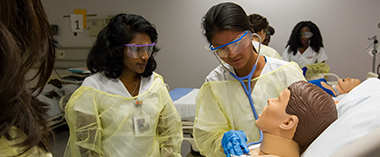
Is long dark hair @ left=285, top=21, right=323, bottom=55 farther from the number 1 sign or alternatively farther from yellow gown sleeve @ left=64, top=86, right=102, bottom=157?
Answer: the number 1 sign

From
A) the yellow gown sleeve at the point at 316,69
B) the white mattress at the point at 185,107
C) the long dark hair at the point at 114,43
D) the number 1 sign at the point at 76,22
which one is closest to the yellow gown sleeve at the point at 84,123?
the long dark hair at the point at 114,43

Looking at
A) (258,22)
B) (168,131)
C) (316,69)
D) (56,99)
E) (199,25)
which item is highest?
(258,22)

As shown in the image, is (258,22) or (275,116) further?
(258,22)

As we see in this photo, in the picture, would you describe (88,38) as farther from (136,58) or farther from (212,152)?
(212,152)

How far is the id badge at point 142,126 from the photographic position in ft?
4.79

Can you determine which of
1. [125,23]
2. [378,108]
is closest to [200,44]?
[125,23]

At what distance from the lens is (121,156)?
56.3 inches

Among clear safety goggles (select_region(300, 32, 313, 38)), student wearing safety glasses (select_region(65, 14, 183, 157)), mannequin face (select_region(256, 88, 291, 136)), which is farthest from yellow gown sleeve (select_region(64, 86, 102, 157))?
clear safety goggles (select_region(300, 32, 313, 38))

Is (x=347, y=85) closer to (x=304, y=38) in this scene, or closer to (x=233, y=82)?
(x=304, y=38)

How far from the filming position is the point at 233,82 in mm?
1377

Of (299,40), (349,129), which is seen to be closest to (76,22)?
(299,40)

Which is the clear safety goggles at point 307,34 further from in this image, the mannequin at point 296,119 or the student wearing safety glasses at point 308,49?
the mannequin at point 296,119

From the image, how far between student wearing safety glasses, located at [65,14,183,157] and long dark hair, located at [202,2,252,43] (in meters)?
0.45

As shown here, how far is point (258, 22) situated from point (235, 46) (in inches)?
70.1
